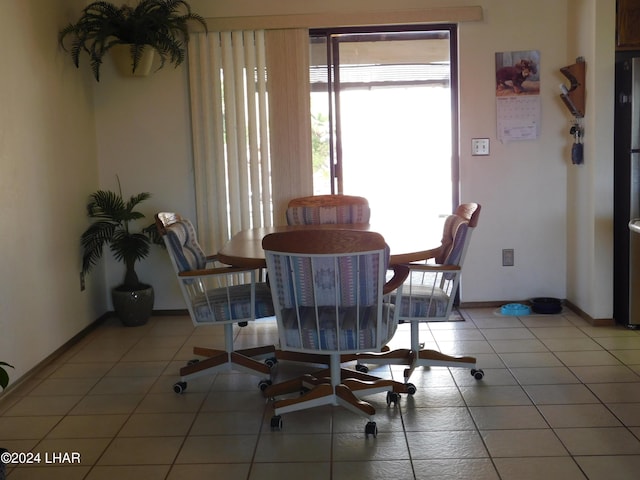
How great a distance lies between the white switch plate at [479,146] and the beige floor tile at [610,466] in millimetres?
2700

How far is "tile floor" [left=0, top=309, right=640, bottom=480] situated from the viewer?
2.61m

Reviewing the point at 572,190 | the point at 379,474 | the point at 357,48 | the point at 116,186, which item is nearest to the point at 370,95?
the point at 357,48

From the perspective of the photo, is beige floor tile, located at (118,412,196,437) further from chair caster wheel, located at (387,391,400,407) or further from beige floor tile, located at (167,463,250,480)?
chair caster wheel, located at (387,391,400,407)

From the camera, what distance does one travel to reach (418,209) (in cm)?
525

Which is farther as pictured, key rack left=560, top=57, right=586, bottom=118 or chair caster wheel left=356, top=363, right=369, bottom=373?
key rack left=560, top=57, right=586, bottom=118

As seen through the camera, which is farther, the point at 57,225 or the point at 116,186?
the point at 116,186

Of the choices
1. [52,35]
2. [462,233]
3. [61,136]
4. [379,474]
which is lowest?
[379,474]

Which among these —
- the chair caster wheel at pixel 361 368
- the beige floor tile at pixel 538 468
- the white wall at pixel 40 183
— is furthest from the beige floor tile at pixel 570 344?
the white wall at pixel 40 183

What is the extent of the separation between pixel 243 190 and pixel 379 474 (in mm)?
2790

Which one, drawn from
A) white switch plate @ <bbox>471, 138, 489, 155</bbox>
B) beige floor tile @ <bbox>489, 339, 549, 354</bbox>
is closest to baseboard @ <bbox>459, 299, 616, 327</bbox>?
beige floor tile @ <bbox>489, 339, 549, 354</bbox>

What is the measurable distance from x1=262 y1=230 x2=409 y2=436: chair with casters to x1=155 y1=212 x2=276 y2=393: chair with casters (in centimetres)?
56

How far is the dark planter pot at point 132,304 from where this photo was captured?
4738 mm

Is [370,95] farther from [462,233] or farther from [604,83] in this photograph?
[462,233]

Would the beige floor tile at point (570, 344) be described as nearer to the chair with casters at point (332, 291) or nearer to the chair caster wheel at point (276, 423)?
the chair with casters at point (332, 291)
